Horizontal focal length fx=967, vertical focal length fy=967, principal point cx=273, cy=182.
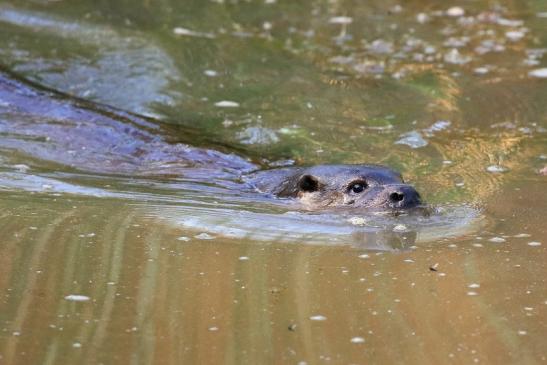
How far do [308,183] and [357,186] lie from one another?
1.12 ft

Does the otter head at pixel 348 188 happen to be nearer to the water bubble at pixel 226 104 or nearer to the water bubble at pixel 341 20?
the water bubble at pixel 226 104

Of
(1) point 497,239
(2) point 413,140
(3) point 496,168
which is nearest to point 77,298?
(1) point 497,239

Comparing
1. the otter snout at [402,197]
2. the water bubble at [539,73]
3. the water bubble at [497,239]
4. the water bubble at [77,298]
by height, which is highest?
the water bubble at [539,73]

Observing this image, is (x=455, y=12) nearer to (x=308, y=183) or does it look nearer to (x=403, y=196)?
(x=308, y=183)

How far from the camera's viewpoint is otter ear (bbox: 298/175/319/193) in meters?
6.08

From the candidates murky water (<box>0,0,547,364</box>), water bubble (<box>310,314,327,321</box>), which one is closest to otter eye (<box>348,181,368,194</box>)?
murky water (<box>0,0,547,364</box>)

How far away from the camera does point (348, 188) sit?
19.6 ft

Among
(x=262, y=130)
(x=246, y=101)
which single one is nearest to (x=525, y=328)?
(x=262, y=130)

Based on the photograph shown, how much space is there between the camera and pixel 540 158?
6656 millimetres

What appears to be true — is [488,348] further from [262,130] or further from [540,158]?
[262,130]

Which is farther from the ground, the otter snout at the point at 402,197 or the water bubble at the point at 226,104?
the water bubble at the point at 226,104

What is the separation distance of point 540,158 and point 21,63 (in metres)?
4.93

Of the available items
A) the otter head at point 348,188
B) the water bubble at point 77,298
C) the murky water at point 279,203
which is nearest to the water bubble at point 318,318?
the murky water at point 279,203

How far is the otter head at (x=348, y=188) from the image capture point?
5.60 metres
